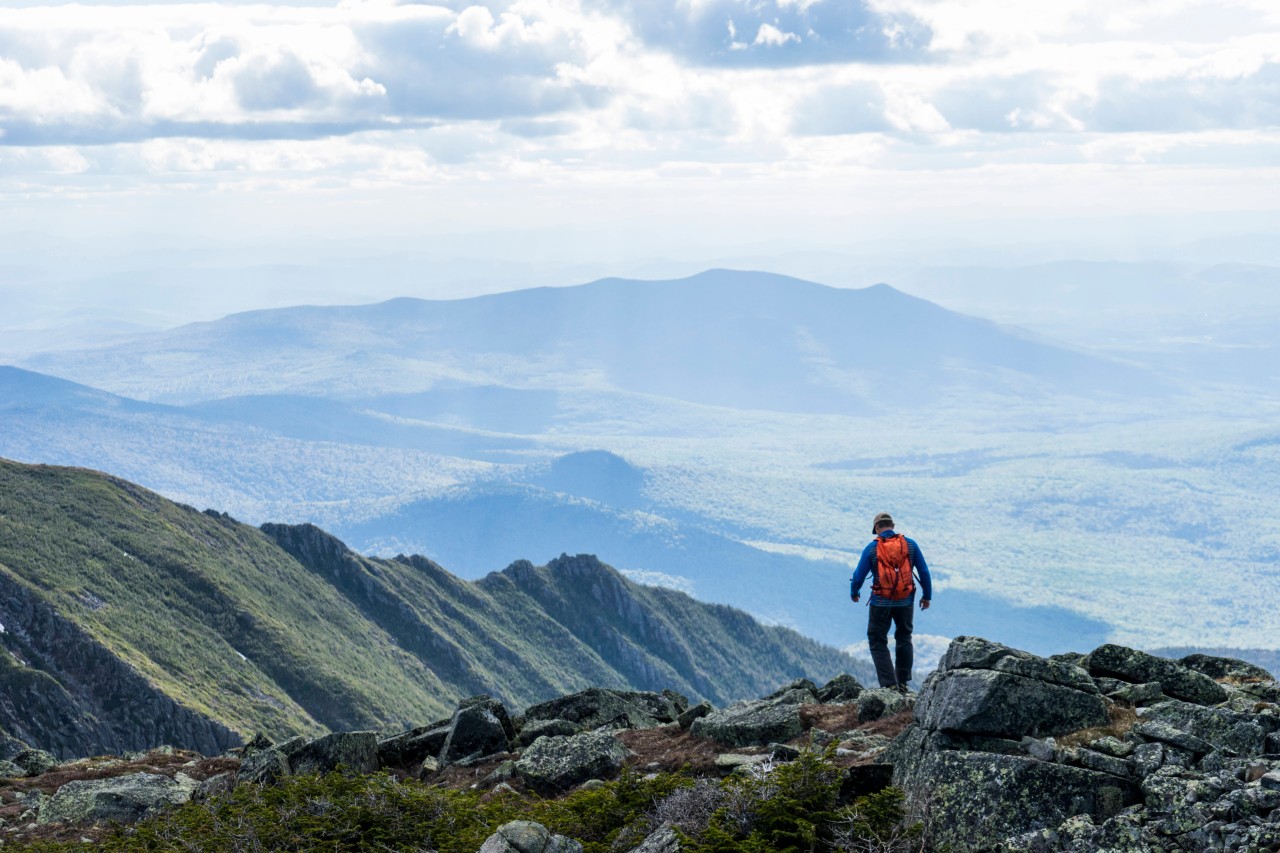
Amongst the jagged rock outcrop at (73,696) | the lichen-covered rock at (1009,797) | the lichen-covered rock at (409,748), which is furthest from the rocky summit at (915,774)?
the jagged rock outcrop at (73,696)

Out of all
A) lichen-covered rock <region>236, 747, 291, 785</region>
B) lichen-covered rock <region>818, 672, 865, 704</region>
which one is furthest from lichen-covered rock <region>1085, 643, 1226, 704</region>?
lichen-covered rock <region>236, 747, 291, 785</region>

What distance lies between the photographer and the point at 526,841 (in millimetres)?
15891

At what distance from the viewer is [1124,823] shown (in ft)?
46.0

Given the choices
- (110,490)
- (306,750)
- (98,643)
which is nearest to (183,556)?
(110,490)

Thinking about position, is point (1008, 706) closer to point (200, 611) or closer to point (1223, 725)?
point (1223, 725)

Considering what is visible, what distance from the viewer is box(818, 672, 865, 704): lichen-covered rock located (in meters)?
27.8

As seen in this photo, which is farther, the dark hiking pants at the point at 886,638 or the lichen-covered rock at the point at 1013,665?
the dark hiking pants at the point at 886,638

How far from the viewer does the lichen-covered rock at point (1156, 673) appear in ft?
64.6

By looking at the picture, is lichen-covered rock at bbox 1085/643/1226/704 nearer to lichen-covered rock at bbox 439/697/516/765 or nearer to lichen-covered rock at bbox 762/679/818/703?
lichen-covered rock at bbox 762/679/818/703

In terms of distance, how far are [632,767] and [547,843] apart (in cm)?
568

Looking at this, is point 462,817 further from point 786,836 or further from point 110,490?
point 110,490

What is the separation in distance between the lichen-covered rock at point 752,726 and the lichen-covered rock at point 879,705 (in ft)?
4.00

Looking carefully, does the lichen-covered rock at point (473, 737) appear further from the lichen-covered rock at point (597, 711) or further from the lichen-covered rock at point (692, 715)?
the lichen-covered rock at point (692, 715)

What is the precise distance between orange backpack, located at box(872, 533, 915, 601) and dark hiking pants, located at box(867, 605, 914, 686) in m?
0.43
